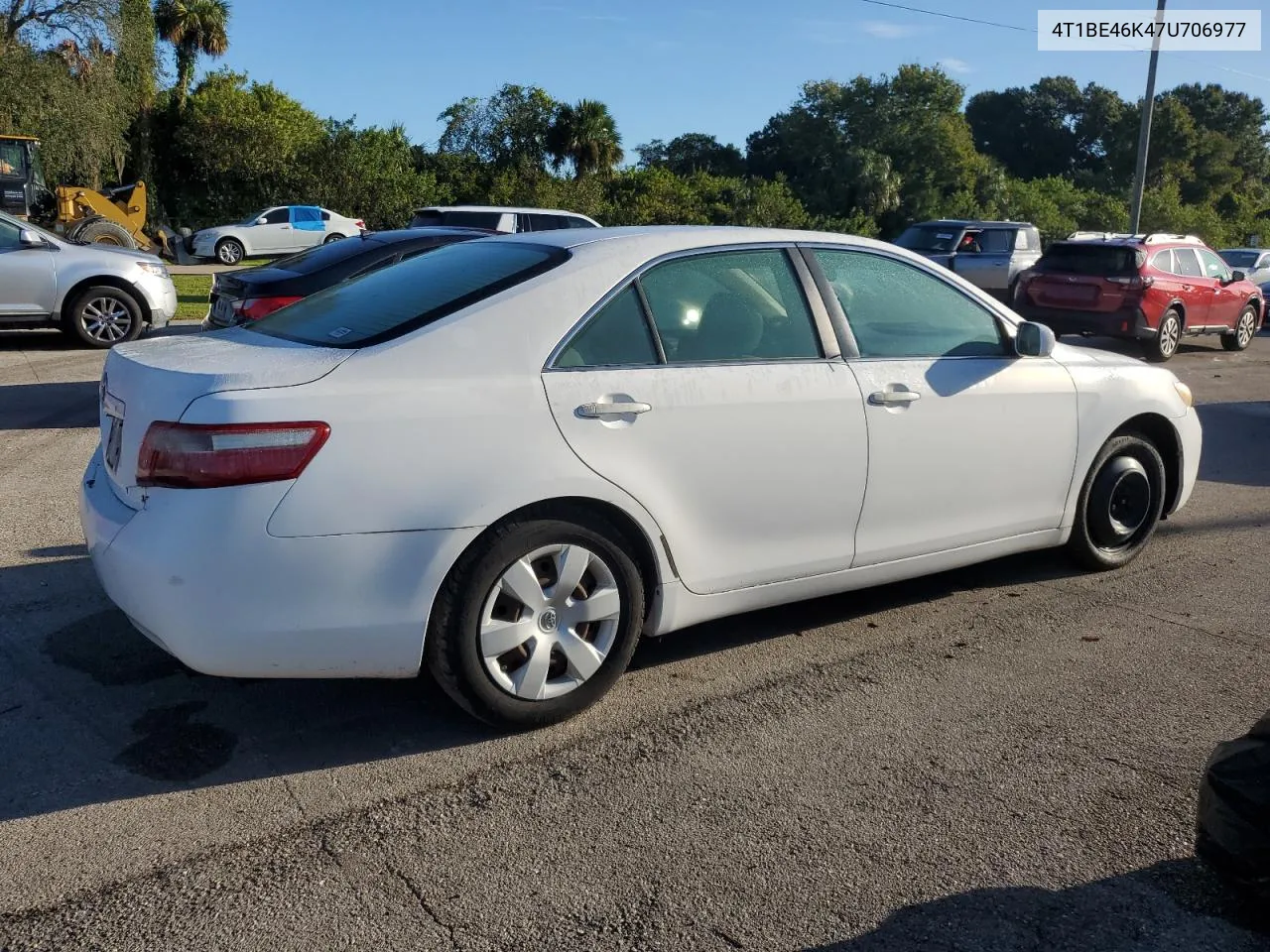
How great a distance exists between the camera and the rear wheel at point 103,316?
12039 mm

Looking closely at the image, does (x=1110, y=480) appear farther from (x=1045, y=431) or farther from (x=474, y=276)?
(x=474, y=276)

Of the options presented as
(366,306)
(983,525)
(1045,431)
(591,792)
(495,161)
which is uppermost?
(495,161)

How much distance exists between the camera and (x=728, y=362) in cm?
418

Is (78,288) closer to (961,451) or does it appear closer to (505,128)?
(961,451)

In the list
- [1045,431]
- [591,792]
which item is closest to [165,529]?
[591,792]

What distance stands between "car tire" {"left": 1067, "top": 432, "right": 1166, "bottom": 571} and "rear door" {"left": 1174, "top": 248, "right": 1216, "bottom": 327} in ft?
41.1

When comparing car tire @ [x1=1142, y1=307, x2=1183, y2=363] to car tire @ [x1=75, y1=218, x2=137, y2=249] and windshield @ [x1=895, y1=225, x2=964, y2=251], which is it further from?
Result: car tire @ [x1=75, y1=218, x2=137, y2=249]

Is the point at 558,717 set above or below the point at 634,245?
below

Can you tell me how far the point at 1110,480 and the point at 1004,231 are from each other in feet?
54.9

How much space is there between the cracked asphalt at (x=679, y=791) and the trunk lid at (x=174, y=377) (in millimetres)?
562

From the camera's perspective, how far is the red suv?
632 inches

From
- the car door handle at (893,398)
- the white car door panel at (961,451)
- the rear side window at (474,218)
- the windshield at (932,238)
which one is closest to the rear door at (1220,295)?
the windshield at (932,238)

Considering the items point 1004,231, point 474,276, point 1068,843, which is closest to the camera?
point 1068,843

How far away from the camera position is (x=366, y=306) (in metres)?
4.16
